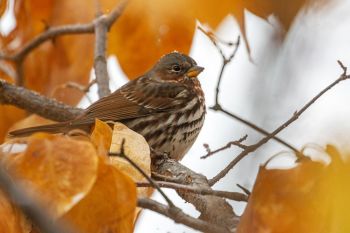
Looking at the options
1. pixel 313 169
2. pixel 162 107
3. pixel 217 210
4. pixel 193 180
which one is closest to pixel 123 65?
pixel 162 107

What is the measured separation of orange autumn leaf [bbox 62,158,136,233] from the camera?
6.46 feet

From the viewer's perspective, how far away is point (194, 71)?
16.5 feet

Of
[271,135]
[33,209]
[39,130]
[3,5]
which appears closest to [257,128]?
[271,135]

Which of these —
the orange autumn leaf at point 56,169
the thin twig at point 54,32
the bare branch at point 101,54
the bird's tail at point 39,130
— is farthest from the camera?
the bare branch at point 101,54

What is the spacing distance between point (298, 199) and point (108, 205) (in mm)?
534

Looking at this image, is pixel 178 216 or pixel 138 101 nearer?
pixel 178 216

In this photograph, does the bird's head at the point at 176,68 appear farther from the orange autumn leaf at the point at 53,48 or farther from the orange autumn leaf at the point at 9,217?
the orange autumn leaf at the point at 9,217

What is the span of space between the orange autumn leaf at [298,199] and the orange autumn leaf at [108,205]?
356mm

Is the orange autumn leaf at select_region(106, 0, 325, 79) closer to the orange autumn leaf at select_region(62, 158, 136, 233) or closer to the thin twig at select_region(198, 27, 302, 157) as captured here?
the thin twig at select_region(198, 27, 302, 157)

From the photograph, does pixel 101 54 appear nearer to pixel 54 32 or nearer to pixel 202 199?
pixel 54 32

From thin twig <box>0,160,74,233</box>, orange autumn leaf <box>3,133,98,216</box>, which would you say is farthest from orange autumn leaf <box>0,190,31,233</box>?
thin twig <box>0,160,74,233</box>

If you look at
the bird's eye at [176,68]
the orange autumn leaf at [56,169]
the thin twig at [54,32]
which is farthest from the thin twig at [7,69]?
the orange autumn leaf at [56,169]

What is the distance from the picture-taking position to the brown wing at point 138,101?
15.0ft

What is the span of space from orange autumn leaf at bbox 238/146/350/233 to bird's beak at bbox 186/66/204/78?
9.96 ft
